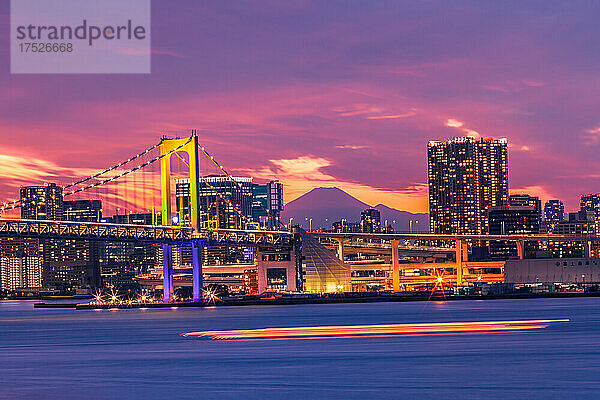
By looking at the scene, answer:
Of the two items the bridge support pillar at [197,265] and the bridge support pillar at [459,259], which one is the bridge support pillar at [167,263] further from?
the bridge support pillar at [459,259]

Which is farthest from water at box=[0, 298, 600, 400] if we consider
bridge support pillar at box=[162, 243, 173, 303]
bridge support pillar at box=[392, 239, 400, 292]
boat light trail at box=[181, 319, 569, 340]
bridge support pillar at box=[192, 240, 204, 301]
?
bridge support pillar at box=[392, 239, 400, 292]

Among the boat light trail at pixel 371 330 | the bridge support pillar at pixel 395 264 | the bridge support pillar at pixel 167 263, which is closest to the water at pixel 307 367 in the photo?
the boat light trail at pixel 371 330

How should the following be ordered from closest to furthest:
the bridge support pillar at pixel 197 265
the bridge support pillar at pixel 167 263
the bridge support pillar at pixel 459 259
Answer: the bridge support pillar at pixel 197 265 → the bridge support pillar at pixel 167 263 → the bridge support pillar at pixel 459 259

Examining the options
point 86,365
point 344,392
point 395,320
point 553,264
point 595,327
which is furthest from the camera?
point 553,264

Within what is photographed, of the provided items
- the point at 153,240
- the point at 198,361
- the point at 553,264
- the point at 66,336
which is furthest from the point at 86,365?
the point at 553,264

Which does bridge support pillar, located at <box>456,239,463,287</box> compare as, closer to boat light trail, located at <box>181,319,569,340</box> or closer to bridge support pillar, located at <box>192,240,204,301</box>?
bridge support pillar, located at <box>192,240,204,301</box>

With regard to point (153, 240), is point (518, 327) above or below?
below

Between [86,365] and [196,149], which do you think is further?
[196,149]

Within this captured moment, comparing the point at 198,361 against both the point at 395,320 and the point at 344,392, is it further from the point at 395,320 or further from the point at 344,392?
the point at 395,320
